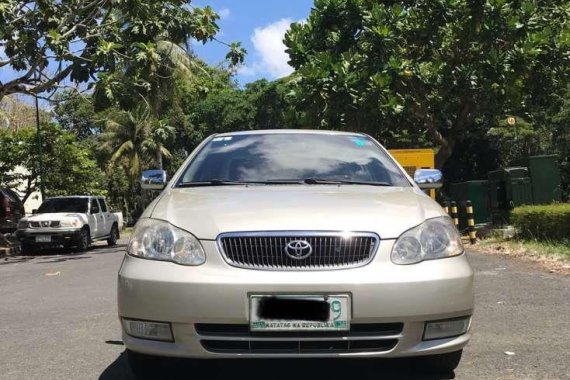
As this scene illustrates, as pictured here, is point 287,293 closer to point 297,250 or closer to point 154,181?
point 297,250

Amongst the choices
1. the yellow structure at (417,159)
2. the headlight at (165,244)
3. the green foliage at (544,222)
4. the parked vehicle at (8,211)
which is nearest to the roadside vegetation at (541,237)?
the green foliage at (544,222)

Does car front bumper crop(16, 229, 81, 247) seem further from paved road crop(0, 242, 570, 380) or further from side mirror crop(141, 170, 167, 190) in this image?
side mirror crop(141, 170, 167, 190)

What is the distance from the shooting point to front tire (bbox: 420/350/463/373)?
4.08 meters

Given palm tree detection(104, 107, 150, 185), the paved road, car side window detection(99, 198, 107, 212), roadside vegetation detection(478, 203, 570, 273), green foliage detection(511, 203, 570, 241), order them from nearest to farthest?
the paved road
roadside vegetation detection(478, 203, 570, 273)
green foliage detection(511, 203, 570, 241)
car side window detection(99, 198, 107, 212)
palm tree detection(104, 107, 150, 185)

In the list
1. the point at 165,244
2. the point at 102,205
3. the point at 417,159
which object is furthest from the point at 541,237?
the point at 102,205

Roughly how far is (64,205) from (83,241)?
4.87 ft

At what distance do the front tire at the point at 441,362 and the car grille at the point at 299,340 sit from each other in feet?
2.50

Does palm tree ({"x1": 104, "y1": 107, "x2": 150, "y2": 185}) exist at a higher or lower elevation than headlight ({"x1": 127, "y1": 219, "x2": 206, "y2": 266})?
higher

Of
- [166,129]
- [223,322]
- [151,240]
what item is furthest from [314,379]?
[166,129]

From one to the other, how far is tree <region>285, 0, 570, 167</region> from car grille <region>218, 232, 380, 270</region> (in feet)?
42.9

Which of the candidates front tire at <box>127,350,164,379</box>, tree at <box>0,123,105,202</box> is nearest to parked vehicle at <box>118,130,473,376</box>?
front tire at <box>127,350,164,379</box>

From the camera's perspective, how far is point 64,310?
709cm

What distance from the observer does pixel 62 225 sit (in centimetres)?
1659

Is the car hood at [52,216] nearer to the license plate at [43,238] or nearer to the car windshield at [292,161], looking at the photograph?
the license plate at [43,238]
